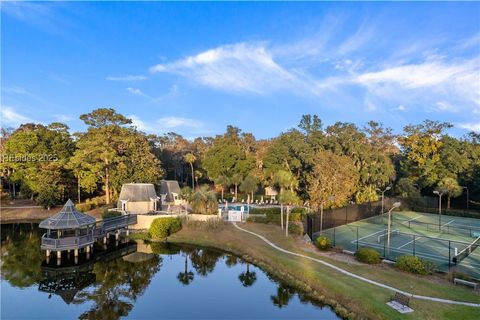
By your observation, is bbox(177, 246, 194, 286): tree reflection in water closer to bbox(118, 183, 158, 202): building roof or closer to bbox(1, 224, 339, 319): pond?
bbox(1, 224, 339, 319): pond

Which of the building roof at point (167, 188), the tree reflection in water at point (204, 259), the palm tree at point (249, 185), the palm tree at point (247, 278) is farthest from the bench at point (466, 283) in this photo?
the building roof at point (167, 188)

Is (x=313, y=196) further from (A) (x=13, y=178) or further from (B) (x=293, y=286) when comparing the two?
→ (A) (x=13, y=178)

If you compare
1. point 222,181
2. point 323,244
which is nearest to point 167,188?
point 222,181

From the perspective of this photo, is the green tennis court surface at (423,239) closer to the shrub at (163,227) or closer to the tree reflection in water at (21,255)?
the shrub at (163,227)

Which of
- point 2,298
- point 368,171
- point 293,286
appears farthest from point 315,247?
point 368,171

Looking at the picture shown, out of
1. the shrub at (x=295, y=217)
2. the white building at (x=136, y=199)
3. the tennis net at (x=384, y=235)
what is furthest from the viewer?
the white building at (x=136, y=199)

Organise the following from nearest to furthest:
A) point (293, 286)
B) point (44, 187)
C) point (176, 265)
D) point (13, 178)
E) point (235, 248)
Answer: point (293, 286)
point (176, 265)
point (235, 248)
point (44, 187)
point (13, 178)

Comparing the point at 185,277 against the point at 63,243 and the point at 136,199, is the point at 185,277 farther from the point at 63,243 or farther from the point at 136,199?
the point at 136,199
